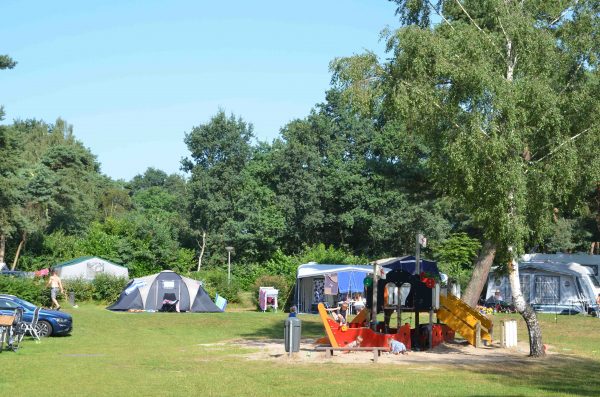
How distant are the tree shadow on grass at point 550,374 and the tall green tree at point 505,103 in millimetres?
1422

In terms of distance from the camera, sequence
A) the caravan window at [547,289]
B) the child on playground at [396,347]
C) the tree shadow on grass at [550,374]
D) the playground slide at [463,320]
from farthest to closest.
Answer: the caravan window at [547,289]
the playground slide at [463,320]
the child on playground at [396,347]
the tree shadow on grass at [550,374]

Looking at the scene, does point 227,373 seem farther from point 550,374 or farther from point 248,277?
point 248,277

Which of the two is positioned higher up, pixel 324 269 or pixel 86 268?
pixel 86 268

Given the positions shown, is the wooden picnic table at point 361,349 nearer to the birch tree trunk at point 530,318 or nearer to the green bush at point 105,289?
the birch tree trunk at point 530,318

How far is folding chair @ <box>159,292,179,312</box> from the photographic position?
3519 cm

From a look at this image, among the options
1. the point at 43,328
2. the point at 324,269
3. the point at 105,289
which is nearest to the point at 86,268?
the point at 105,289

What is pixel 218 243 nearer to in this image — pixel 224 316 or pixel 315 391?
pixel 224 316

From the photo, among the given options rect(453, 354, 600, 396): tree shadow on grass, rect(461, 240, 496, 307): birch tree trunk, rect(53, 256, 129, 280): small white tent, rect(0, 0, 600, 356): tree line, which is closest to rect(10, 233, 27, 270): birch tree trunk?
rect(0, 0, 600, 356): tree line

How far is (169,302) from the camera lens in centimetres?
3522

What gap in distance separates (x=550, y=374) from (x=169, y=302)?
73.1ft

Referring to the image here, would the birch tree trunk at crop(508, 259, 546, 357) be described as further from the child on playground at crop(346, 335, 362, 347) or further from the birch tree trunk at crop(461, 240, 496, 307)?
the birch tree trunk at crop(461, 240, 496, 307)

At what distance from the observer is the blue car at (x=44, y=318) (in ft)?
74.6

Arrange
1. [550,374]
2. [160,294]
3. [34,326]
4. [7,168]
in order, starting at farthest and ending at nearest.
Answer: [7,168]
[160,294]
[34,326]
[550,374]

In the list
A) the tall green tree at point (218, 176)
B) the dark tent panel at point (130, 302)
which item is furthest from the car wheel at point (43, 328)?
the tall green tree at point (218, 176)
